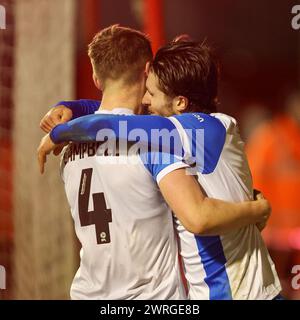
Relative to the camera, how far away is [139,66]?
1.48 m

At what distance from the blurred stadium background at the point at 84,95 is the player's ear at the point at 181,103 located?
95 cm

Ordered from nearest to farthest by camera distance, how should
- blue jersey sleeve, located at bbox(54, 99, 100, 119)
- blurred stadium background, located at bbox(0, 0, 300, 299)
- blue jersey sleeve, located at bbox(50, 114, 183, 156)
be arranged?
blue jersey sleeve, located at bbox(50, 114, 183, 156) → blue jersey sleeve, located at bbox(54, 99, 100, 119) → blurred stadium background, located at bbox(0, 0, 300, 299)

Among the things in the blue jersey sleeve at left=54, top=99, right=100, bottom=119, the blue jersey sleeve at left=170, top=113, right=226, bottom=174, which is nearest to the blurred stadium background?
the blue jersey sleeve at left=54, top=99, right=100, bottom=119

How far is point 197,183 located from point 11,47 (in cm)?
199

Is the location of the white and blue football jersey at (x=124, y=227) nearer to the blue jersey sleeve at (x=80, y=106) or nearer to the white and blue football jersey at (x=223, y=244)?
the white and blue football jersey at (x=223, y=244)

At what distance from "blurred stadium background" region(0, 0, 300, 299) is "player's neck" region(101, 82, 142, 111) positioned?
3.06ft

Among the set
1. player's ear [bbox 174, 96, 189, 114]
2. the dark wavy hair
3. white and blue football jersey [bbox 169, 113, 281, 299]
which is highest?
the dark wavy hair

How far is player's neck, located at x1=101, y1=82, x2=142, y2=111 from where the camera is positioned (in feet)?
4.78

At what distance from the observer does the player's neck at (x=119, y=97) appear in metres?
1.46

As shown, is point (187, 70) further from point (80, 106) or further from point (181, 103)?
point (80, 106)

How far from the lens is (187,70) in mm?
1428

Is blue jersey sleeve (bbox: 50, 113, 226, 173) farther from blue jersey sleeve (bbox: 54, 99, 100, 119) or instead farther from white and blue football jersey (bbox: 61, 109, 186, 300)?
blue jersey sleeve (bbox: 54, 99, 100, 119)

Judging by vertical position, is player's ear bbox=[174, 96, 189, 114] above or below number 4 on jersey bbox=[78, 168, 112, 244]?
above
